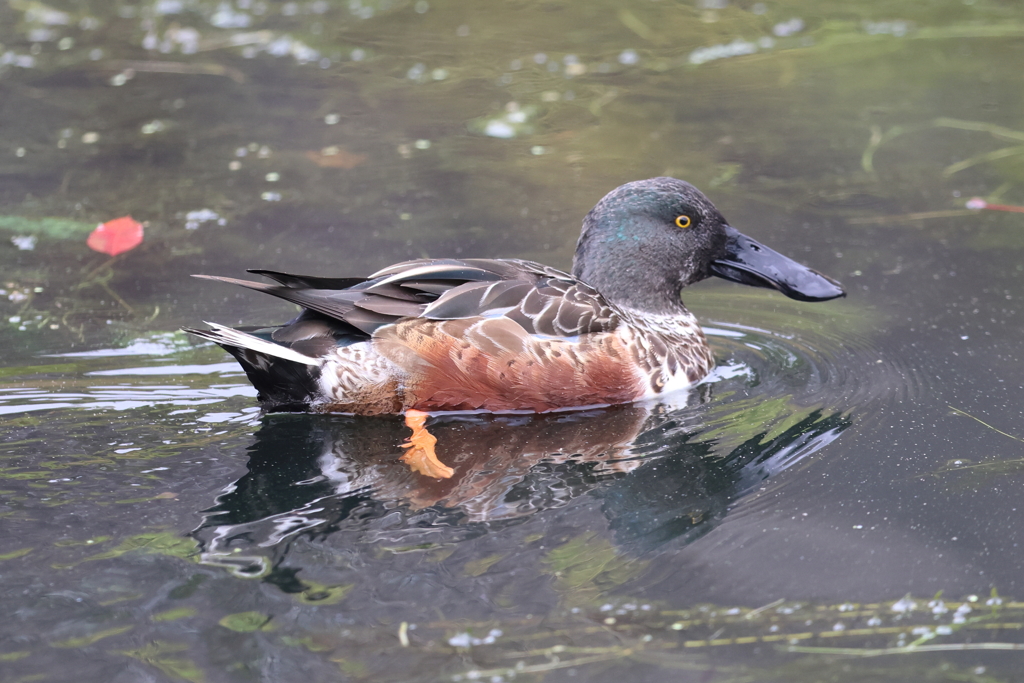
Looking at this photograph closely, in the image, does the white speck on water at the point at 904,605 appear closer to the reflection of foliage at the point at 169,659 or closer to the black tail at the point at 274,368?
the reflection of foliage at the point at 169,659

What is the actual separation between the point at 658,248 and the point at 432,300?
1.25 metres

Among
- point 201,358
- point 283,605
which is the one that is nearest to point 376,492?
point 283,605

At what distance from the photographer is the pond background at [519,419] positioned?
3297mm

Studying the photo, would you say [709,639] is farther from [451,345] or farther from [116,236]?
[116,236]

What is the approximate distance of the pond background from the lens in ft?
10.8

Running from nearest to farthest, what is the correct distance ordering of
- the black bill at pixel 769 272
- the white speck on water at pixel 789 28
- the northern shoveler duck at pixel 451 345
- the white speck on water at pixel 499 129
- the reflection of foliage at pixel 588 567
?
1. the reflection of foliage at pixel 588 567
2. the northern shoveler duck at pixel 451 345
3. the black bill at pixel 769 272
4. the white speck on water at pixel 499 129
5. the white speck on water at pixel 789 28

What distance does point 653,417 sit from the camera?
16.0 feet

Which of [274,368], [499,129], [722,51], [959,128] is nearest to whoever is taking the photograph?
[274,368]

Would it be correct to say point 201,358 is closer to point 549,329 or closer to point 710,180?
point 549,329

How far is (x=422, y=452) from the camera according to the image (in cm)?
448

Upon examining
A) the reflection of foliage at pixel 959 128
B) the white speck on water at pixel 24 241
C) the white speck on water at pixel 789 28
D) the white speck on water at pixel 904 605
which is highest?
the white speck on water at pixel 789 28

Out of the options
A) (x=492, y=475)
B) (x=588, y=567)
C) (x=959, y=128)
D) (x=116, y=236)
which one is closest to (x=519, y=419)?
(x=492, y=475)

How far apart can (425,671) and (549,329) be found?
2.00 m

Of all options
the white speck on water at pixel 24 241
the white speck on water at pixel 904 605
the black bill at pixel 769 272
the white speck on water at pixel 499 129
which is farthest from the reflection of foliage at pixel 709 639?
the white speck on water at pixel 499 129
